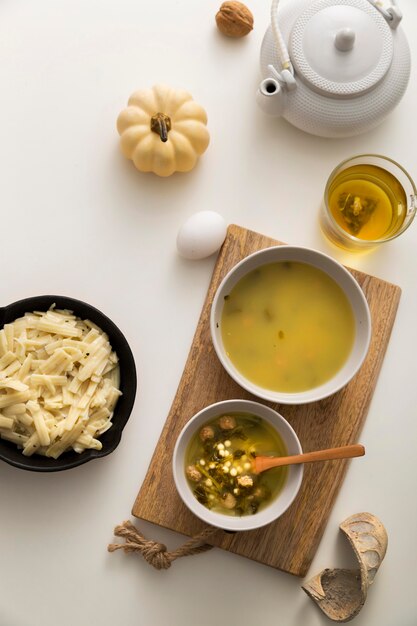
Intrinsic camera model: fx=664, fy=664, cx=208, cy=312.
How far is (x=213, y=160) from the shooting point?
5.54 feet

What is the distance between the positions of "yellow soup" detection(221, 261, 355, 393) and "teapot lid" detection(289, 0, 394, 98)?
428mm

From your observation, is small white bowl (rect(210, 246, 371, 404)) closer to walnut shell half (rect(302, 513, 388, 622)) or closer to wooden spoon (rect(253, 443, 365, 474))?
wooden spoon (rect(253, 443, 365, 474))

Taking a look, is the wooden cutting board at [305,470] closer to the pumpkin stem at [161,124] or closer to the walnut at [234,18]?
the pumpkin stem at [161,124]

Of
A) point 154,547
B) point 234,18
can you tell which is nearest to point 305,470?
point 154,547

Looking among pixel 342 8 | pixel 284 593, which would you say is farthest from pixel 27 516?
pixel 342 8

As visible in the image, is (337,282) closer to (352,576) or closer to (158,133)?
(158,133)

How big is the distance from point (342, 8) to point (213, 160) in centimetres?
46

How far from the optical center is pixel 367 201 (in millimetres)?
1637

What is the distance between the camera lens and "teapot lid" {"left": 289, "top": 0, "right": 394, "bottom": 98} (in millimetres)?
1523

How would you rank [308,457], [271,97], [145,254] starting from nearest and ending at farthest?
[308,457] < [271,97] < [145,254]

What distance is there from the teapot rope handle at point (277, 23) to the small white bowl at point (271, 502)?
786 millimetres

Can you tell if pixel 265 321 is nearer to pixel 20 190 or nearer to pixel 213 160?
pixel 213 160

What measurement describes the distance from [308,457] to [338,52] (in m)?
0.92

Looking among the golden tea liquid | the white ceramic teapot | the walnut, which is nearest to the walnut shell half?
the golden tea liquid
